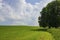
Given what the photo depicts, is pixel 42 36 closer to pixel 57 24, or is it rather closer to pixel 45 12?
pixel 57 24

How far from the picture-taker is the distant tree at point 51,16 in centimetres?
3496

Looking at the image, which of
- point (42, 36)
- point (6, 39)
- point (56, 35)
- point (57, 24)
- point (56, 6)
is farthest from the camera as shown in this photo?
point (56, 6)

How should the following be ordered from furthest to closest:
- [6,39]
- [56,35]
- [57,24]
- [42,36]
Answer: [57,24], [56,35], [42,36], [6,39]

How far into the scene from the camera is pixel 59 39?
74.7 feet

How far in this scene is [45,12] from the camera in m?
37.8

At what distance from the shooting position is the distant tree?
35.0 meters

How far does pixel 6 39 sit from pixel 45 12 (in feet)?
Result: 69.6

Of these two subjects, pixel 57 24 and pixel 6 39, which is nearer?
pixel 6 39

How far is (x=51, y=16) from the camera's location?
118 feet

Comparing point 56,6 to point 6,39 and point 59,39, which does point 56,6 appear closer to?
point 59,39

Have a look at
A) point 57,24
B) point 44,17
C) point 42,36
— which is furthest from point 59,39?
point 44,17

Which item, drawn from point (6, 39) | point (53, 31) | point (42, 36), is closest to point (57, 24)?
point (53, 31)

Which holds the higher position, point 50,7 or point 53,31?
point 50,7

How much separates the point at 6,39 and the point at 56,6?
21160mm
